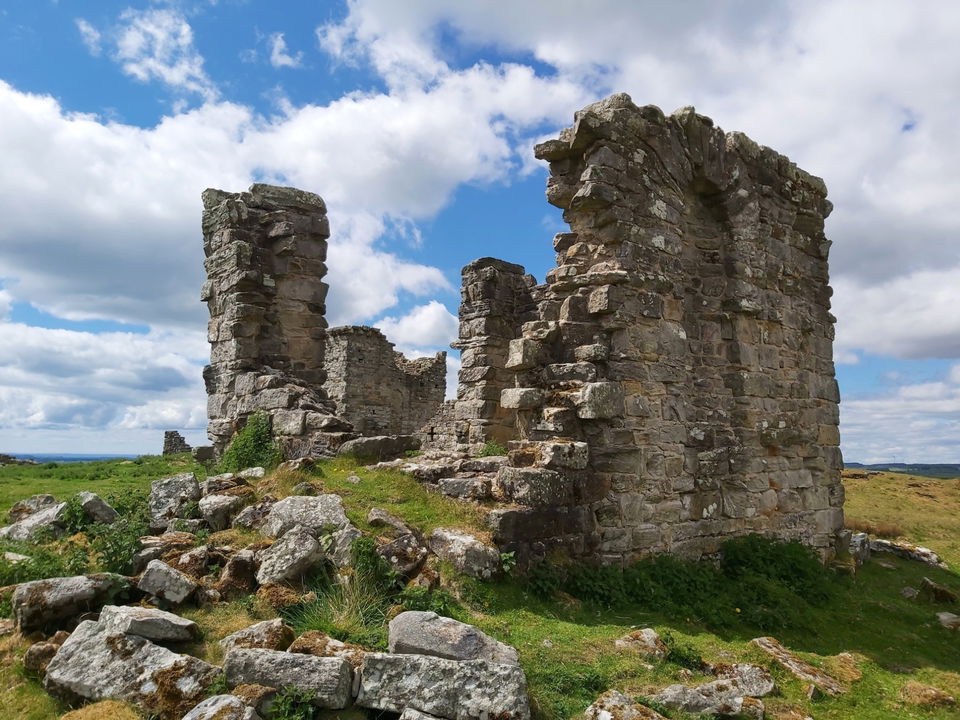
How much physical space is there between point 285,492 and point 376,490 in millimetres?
1016

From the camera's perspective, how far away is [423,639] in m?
4.91

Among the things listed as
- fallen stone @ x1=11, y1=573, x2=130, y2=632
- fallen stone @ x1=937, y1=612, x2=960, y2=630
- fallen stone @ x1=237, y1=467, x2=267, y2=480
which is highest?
fallen stone @ x1=237, y1=467, x2=267, y2=480

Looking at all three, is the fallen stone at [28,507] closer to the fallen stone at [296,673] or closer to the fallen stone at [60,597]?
the fallen stone at [60,597]

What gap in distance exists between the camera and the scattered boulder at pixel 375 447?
30.5ft

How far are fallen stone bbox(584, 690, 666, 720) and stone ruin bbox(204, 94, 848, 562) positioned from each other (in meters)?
2.25

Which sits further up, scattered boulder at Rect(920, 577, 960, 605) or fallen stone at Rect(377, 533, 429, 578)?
fallen stone at Rect(377, 533, 429, 578)

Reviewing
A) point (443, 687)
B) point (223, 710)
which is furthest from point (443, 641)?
point (223, 710)

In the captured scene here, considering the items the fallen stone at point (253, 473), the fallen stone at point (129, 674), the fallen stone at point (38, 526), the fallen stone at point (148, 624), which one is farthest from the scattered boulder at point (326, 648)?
the fallen stone at point (253, 473)

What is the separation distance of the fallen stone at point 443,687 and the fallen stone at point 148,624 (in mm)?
1424

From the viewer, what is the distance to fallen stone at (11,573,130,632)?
5.11 metres

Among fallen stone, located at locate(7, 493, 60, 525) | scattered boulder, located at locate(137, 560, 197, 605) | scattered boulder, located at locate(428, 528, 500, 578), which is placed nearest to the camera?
scattered boulder, located at locate(137, 560, 197, 605)

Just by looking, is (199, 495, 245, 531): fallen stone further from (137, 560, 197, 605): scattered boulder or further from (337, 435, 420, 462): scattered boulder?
(337, 435, 420, 462): scattered boulder

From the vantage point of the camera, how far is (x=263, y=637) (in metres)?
4.92

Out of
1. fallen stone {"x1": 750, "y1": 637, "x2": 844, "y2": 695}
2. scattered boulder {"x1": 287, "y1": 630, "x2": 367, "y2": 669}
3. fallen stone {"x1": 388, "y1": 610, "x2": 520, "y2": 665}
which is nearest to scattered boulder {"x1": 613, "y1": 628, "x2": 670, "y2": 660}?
fallen stone {"x1": 750, "y1": 637, "x2": 844, "y2": 695}
